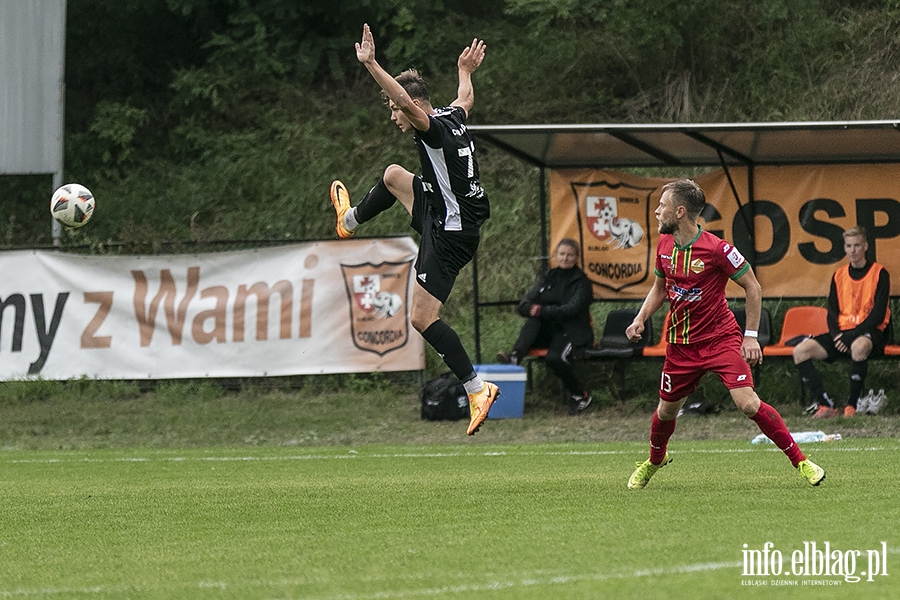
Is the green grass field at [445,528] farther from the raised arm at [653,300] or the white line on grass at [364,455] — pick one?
the raised arm at [653,300]

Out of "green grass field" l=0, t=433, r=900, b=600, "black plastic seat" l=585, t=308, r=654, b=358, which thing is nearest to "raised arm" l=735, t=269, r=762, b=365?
"green grass field" l=0, t=433, r=900, b=600

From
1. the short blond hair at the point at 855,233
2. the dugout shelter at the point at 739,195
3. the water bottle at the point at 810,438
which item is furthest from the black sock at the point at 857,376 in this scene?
the water bottle at the point at 810,438

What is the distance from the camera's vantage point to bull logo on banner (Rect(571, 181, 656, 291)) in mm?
15188

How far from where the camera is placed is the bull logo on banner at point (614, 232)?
15188mm

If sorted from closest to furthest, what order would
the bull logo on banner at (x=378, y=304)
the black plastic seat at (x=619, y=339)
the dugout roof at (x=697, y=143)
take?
the dugout roof at (x=697, y=143)
the black plastic seat at (x=619, y=339)
the bull logo on banner at (x=378, y=304)

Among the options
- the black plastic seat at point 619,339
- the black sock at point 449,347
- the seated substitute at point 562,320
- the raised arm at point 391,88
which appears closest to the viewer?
the raised arm at point 391,88

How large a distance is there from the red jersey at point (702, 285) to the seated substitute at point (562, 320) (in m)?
6.73

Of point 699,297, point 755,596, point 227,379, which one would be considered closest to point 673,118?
point 227,379

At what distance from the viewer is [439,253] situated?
27.0 feet

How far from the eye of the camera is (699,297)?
7316 millimetres

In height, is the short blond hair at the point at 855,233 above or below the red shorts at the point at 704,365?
above

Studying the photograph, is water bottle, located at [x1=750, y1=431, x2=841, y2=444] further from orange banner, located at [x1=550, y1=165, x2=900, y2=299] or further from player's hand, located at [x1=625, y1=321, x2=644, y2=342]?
player's hand, located at [x1=625, y1=321, x2=644, y2=342]
